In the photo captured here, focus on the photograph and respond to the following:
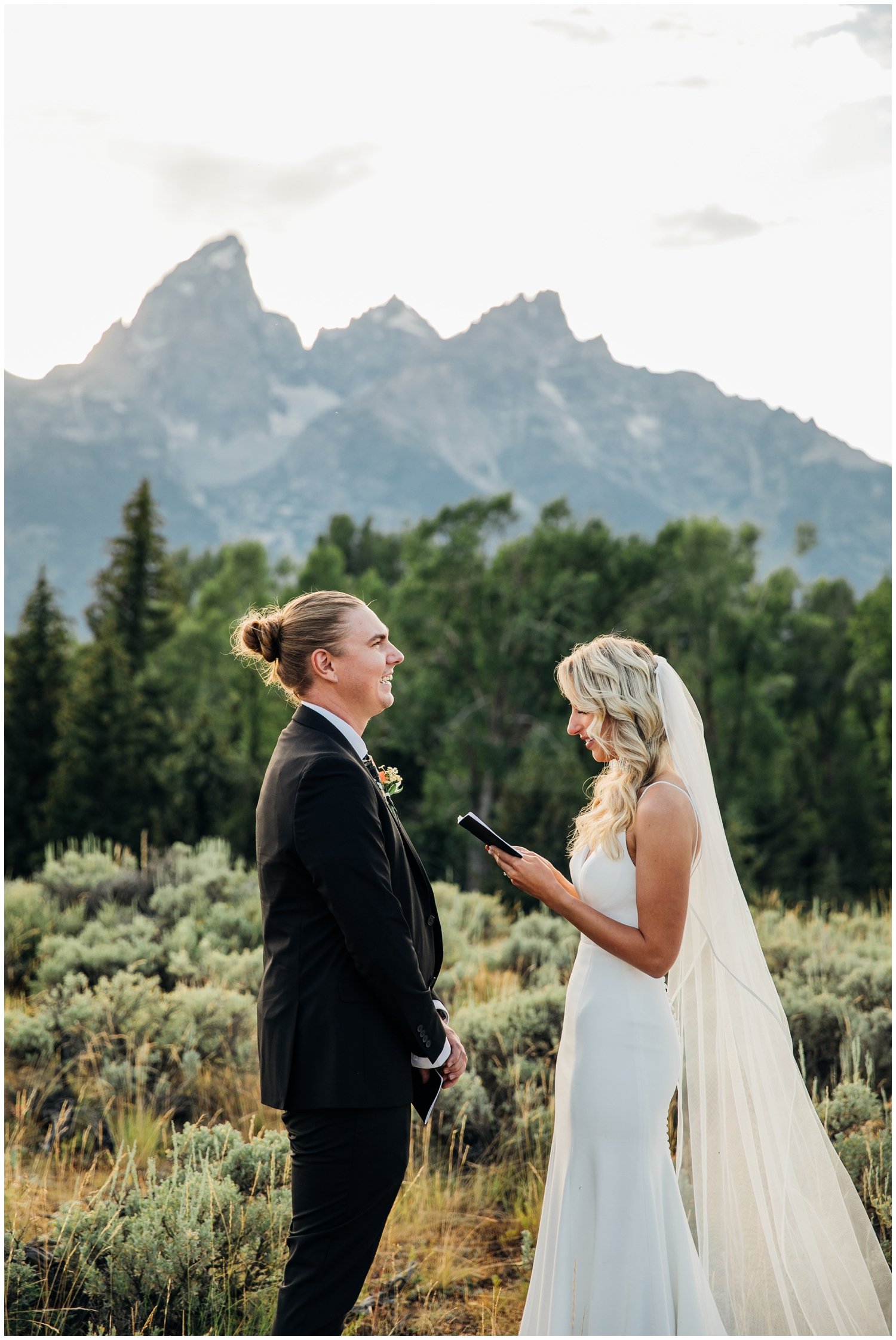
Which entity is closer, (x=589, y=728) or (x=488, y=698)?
(x=589, y=728)

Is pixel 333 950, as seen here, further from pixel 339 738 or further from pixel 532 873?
pixel 532 873

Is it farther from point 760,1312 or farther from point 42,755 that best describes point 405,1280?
point 42,755

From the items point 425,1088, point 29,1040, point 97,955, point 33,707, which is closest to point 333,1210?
point 425,1088

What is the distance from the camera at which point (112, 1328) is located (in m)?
3.26

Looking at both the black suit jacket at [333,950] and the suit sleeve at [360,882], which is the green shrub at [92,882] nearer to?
the black suit jacket at [333,950]

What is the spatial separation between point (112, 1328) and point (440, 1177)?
58.7 inches

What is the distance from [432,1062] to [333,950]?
396 millimetres

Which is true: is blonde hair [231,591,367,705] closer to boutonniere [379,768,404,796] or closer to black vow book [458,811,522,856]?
boutonniere [379,768,404,796]

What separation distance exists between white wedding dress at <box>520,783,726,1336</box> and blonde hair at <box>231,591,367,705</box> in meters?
0.99

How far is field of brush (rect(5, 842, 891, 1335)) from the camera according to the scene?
3381mm

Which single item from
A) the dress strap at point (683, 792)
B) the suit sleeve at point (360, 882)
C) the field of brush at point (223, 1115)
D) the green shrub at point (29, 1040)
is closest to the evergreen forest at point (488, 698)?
the field of brush at point (223, 1115)

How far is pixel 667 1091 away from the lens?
297 centimetres

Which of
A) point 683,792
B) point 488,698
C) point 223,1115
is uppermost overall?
point 488,698

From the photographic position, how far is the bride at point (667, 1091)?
287 centimetres
